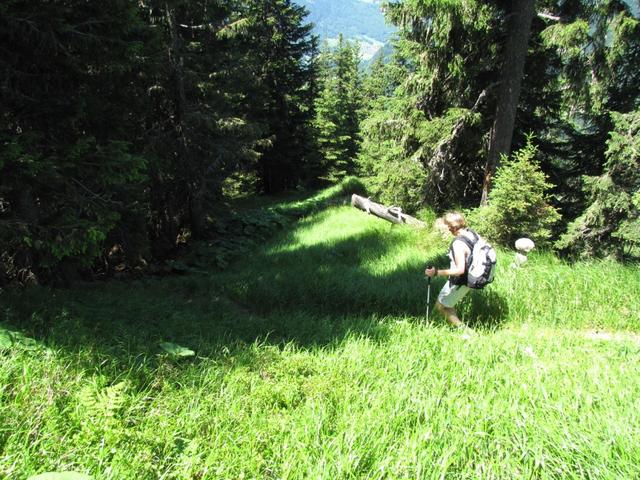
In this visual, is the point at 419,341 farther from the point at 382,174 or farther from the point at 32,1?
the point at 382,174

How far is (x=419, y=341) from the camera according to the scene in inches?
167

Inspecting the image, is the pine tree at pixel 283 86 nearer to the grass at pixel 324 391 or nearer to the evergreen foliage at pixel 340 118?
the evergreen foliage at pixel 340 118

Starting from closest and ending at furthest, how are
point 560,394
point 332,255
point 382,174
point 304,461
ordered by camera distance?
point 304,461, point 560,394, point 332,255, point 382,174

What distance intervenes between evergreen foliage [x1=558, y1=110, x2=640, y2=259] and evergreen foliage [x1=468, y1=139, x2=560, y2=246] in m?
1.20

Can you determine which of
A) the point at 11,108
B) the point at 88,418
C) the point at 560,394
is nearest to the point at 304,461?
the point at 88,418

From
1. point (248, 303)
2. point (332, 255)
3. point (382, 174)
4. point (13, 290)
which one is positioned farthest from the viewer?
point (382, 174)

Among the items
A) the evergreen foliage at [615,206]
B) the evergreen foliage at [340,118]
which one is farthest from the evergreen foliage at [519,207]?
the evergreen foliage at [340,118]

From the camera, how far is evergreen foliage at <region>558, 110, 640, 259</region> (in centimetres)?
817

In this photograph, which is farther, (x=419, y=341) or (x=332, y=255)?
(x=332, y=255)

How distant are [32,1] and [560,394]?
697 cm

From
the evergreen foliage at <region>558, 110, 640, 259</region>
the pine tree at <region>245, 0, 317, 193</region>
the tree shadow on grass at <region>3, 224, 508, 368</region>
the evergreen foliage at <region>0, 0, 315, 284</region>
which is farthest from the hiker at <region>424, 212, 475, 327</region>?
the pine tree at <region>245, 0, 317, 193</region>

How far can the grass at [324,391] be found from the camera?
233 cm

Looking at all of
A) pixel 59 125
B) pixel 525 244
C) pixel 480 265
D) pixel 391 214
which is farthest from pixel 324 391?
pixel 391 214

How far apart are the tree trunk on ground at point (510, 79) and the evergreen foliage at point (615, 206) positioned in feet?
6.89
